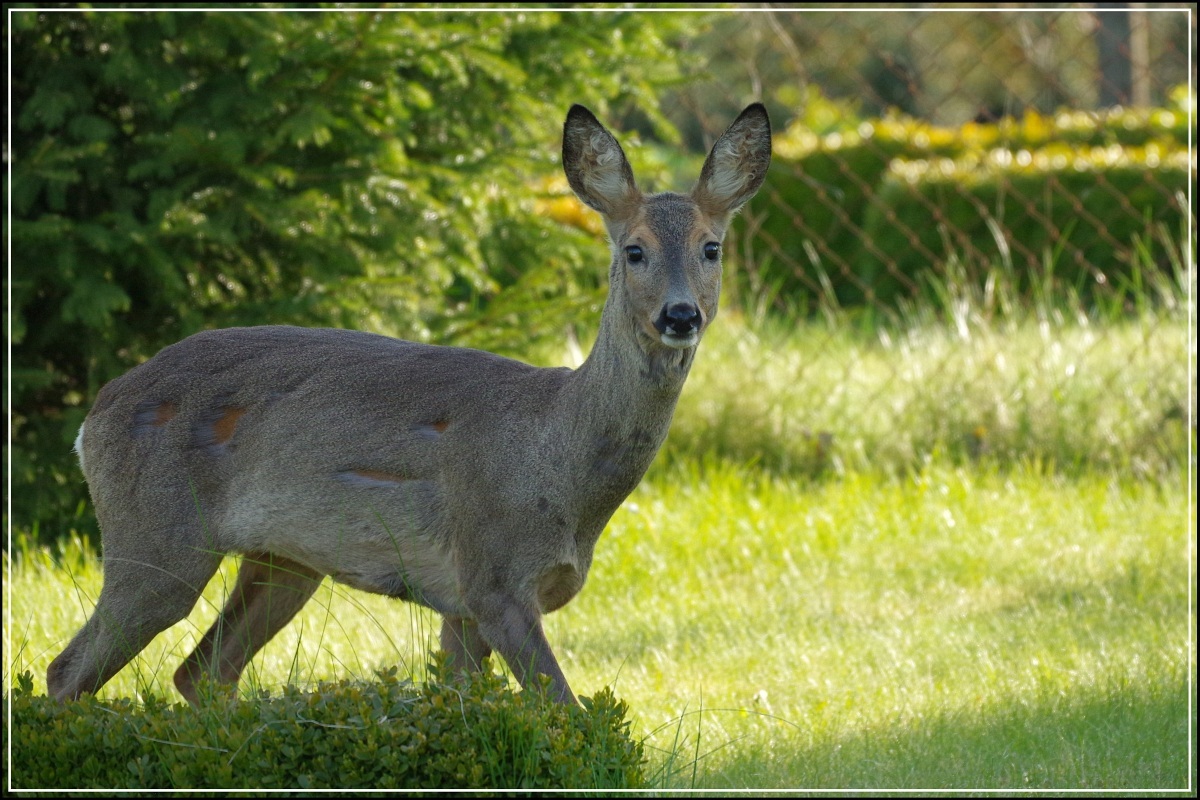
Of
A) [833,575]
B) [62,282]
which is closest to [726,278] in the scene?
[833,575]

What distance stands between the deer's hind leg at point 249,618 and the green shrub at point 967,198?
6.58 meters

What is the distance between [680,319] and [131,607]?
1.87m

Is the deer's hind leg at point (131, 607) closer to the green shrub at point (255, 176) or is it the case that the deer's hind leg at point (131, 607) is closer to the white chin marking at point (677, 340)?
the white chin marking at point (677, 340)

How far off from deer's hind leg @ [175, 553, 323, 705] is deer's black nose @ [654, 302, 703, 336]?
1690mm

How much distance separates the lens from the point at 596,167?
4.18 meters

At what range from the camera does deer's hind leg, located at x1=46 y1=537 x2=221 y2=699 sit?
434cm

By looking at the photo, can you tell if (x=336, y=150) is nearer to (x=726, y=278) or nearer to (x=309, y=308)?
(x=309, y=308)

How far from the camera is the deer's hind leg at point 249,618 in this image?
486 centimetres

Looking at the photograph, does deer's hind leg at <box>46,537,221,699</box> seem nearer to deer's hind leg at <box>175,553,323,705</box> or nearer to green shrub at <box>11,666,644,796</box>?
deer's hind leg at <box>175,553,323,705</box>

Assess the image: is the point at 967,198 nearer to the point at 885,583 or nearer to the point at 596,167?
the point at 885,583

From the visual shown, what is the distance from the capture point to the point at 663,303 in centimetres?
383

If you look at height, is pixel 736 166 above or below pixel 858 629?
above

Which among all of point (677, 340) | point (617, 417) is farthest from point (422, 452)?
point (677, 340)

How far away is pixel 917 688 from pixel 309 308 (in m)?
3.05
